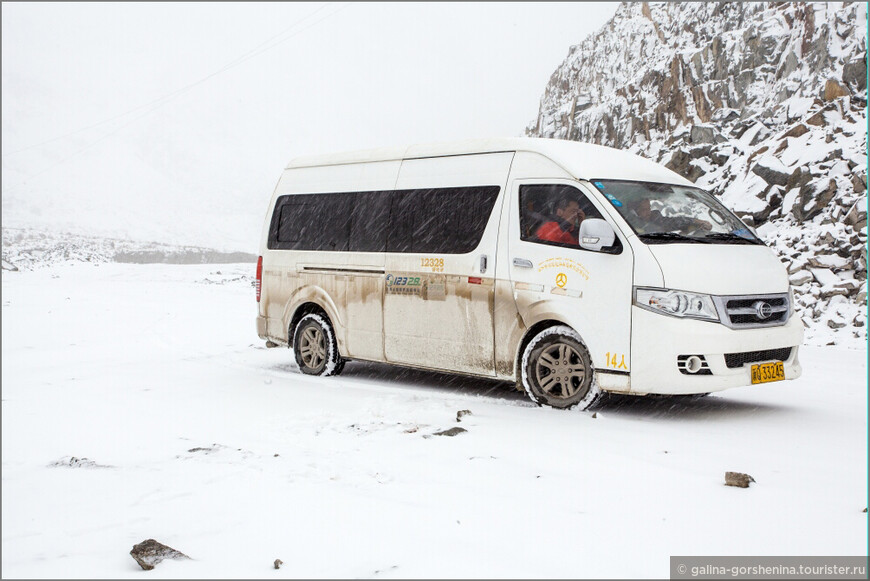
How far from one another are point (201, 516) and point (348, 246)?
17.8 ft

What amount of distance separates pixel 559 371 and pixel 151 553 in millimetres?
4285

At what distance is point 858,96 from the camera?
17.5m

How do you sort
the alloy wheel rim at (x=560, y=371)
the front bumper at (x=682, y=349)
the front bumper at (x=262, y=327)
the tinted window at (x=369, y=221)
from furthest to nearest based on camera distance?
the front bumper at (x=262, y=327) < the tinted window at (x=369, y=221) < the alloy wheel rim at (x=560, y=371) < the front bumper at (x=682, y=349)

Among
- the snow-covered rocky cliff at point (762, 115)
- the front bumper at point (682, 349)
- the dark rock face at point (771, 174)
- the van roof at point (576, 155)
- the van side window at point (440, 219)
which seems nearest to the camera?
the front bumper at point (682, 349)

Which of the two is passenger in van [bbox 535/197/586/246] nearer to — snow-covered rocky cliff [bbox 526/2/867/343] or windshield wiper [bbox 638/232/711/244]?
windshield wiper [bbox 638/232/711/244]

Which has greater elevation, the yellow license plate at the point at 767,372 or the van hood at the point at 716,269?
the van hood at the point at 716,269

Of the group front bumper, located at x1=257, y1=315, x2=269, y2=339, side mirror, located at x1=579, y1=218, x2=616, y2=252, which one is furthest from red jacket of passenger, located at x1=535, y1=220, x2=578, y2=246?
front bumper, located at x1=257, y1=315, x2=269, y2=339

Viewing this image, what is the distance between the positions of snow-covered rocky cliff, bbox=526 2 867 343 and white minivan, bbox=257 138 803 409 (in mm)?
6192

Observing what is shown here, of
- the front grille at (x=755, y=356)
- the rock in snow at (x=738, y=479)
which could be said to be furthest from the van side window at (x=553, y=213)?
the rock in snow at (x=738, y=479)

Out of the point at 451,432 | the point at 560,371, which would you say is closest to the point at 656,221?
the point at 560,371

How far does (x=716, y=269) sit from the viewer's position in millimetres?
6453

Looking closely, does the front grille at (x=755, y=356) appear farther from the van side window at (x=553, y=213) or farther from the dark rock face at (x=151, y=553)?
the dark rock face at (x=151, y=553)

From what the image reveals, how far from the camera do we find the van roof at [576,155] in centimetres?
731

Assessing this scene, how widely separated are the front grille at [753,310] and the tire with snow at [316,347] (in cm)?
466
